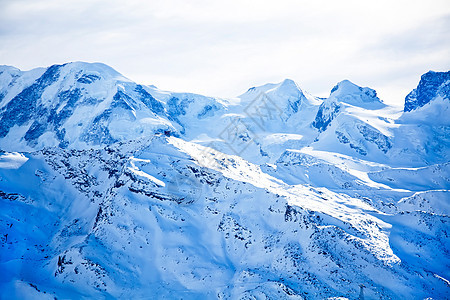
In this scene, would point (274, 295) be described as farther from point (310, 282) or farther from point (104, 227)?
point (104, 227)

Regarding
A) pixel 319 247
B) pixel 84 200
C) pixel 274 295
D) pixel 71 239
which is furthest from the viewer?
pixel 84 200

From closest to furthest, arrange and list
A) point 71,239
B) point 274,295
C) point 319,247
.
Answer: point 274,295, point 319,247, point 71,239

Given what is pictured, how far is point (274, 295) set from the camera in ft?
344

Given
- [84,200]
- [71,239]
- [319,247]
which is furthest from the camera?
[84,200]

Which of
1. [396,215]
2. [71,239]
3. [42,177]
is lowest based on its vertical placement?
[396,215]

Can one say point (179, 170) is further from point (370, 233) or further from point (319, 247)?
point (370, 233)

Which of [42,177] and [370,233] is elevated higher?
[42,177]

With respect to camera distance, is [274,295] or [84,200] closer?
[274,295]

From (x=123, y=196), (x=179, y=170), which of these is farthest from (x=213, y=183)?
(x=123, y=196)

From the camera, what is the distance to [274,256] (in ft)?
391

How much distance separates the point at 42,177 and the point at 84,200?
17.4 meters

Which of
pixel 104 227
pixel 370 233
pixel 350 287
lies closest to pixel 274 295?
pixel 350 287

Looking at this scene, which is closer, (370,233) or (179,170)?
(370,233)

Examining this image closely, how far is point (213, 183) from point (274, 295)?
4447cm
